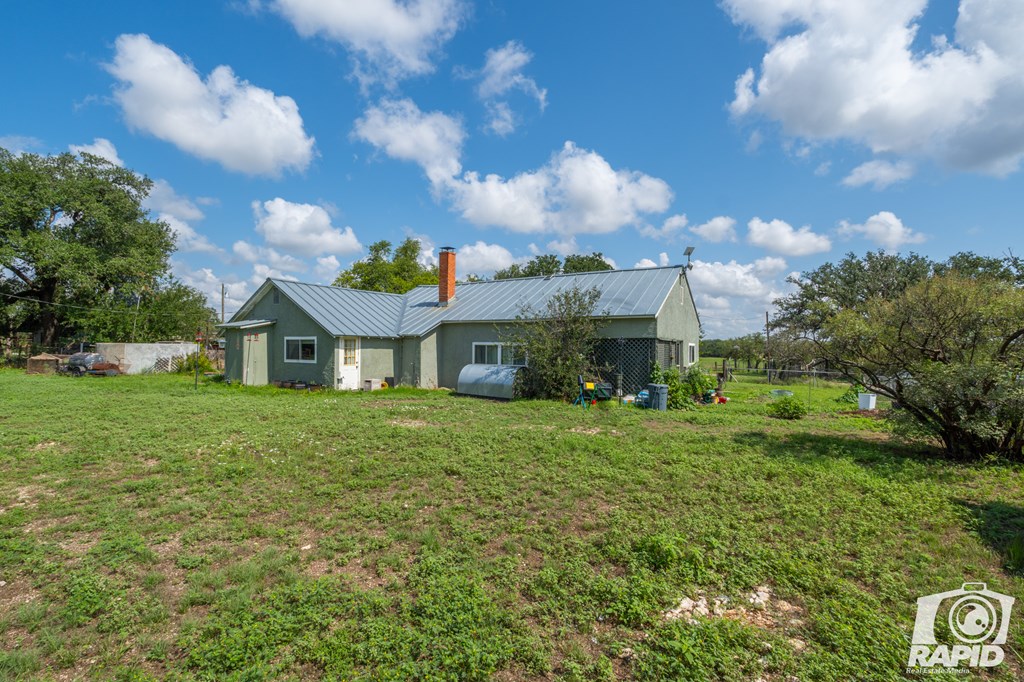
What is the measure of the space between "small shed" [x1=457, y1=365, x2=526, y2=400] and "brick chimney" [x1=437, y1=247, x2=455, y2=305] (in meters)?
5.89

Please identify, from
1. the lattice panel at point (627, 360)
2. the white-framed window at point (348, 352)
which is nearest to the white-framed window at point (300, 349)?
the white-framed window at point (348, 352)

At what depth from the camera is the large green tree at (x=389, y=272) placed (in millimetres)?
47469

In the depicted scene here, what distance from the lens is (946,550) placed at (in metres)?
4.52

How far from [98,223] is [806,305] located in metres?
52.2

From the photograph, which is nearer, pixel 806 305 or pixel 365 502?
pixel 365 502

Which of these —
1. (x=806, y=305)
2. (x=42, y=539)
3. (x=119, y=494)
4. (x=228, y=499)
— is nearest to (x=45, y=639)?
(x=42, y=539)

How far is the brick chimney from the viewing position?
2148 cm

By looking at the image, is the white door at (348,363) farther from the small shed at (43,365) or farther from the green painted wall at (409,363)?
the small shed at (43,365)

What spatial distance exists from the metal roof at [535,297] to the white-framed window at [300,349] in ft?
12.3

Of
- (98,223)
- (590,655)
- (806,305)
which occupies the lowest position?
(590,655)

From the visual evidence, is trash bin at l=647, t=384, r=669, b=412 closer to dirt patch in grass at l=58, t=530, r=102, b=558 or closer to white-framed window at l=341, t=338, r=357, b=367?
white-framed window at l=341, t=338, r=357, b=367

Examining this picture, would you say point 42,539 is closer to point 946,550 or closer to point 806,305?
point 946,550

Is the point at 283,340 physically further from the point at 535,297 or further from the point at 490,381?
the point at 535,297

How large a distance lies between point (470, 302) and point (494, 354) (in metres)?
3.61
